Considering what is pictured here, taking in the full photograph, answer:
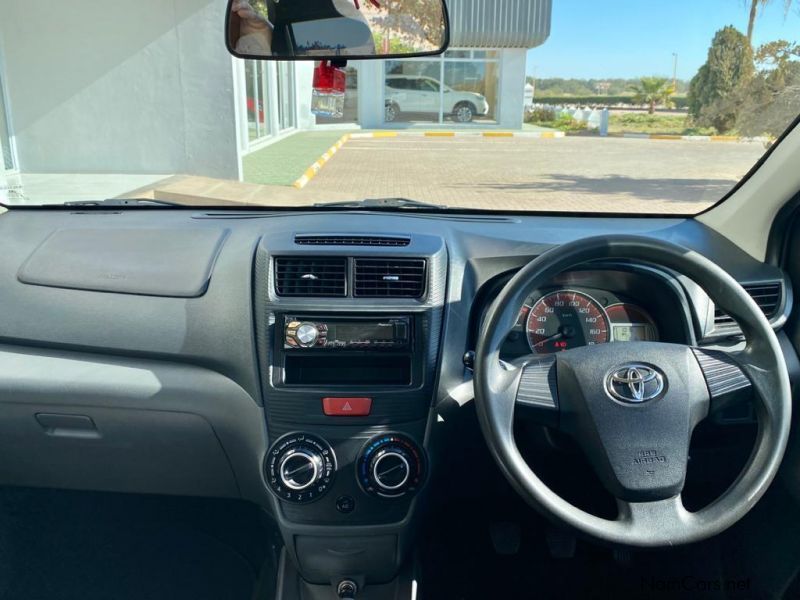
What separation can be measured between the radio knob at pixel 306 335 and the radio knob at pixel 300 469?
310 millimetres

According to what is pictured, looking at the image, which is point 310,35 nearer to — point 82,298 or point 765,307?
point 82,298

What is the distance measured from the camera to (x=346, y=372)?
229 cm

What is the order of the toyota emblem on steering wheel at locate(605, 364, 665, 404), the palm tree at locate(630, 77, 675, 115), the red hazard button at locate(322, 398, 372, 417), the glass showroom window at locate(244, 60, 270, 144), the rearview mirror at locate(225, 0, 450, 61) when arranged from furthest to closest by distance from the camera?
the glass showroom window at locate(244, 60, 270, 144) → the palm tree at locate(630, 77, 675, 115) → the red hazard button at locate(322, 398, 372, 417) → the rearview mirror at locate(225, 0, 450, 61) → the toyota emblem on steering wheel at locate(605, 364, 665, 404)

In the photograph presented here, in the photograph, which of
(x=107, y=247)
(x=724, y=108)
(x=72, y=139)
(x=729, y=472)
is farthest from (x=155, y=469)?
(x=72, y=139)

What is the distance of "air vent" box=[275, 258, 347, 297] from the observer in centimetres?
227

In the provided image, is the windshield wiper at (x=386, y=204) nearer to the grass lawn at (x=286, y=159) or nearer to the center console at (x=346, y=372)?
the center console at (x=346, y=372)

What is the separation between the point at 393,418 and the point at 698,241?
121 centimetres

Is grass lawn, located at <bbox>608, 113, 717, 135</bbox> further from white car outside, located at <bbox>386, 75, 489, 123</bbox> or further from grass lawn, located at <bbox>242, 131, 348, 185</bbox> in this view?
white car outside, located at <bbox>386, 75, 489, 123</bbox>

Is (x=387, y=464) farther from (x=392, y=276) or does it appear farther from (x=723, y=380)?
(x=723, y=380)

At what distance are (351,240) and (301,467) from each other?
68cm

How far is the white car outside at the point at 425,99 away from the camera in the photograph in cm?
752

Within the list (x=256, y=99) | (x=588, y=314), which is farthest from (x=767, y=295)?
(x=256, y=99)

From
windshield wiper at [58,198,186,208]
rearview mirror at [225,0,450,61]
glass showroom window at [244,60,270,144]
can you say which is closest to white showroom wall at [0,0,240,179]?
glass showroom window at [244,60,270,144]

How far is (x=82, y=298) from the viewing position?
99.9 inches
